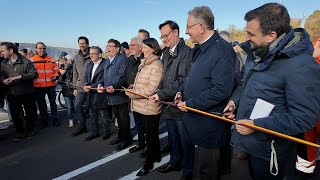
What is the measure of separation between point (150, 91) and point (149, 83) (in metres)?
0.12

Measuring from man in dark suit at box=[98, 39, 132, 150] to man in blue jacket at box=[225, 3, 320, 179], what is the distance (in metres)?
3.40

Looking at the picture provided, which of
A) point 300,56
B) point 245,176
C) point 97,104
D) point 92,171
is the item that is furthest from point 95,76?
point 300,56

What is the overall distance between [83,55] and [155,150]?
10.3ft

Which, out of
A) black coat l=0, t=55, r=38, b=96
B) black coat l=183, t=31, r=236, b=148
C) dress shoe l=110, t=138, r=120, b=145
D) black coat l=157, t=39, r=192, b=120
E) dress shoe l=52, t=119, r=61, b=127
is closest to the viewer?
black coat l=183, t=31, r=236, b=148

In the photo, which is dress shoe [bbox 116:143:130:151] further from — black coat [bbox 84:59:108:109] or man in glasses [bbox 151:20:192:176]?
man in glasses [bbox 151:20:192:176]

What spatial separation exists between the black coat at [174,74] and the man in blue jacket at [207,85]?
85 cm

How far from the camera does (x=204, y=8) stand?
292 centimetres

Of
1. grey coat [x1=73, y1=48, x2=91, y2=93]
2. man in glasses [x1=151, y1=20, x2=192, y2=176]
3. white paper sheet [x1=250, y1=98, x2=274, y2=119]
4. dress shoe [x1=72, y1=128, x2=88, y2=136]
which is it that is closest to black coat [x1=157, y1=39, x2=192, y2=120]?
man in glasses [x1=151, y1=20, x2=192, y2=176]

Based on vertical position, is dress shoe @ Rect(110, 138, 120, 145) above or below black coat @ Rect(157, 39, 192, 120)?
below

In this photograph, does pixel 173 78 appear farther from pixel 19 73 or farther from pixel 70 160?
pixel 19 73

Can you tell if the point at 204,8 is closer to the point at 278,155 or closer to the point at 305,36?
the point at 305,36

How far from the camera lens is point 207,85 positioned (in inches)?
111

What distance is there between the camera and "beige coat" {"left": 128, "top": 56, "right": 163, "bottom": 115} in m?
4.19

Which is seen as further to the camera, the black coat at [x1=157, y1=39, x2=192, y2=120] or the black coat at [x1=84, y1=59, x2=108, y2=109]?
the black coat at [x1=84, y1=59, x2=108, y2=109]
